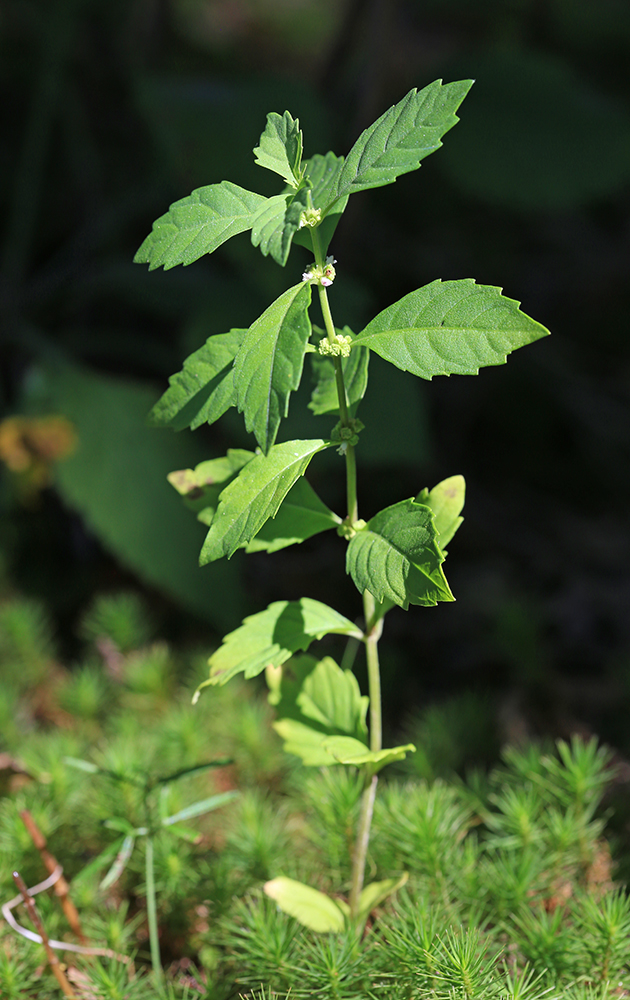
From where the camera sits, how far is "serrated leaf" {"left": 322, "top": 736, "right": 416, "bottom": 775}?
1.92ft

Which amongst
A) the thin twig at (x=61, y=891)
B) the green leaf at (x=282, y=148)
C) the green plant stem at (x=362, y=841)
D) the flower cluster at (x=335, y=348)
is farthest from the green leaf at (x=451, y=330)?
the thin twig at (x=61, y=891)

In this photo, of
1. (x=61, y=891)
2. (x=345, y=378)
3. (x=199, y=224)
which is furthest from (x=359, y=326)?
(x=61, y=891)

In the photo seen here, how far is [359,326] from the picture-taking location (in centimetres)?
149

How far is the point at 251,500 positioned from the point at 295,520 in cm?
12

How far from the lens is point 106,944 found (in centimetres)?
76

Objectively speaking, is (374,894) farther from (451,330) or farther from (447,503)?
(451,330)

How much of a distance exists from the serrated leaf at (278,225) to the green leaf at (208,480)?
0.21 m

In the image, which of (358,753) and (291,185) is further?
(358,753)

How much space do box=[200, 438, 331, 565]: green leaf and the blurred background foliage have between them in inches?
26.4

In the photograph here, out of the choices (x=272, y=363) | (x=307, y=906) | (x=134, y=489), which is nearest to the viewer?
(x=272, y=363)

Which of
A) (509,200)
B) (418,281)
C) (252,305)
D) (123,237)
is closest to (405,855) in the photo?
(252,305)

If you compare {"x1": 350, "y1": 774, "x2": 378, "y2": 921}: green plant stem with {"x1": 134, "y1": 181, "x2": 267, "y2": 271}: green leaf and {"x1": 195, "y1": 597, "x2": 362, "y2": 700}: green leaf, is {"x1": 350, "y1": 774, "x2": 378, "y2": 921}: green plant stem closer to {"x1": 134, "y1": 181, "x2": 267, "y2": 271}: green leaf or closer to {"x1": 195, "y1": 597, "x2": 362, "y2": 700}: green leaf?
{"x1": 195, "y1": 597, "x2": 362, "y2": 700}: green leaf

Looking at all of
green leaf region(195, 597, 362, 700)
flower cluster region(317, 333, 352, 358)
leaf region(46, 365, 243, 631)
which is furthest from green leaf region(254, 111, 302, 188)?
leaf region(46, 365, 243, 631)

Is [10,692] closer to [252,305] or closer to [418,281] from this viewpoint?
[252,305]
